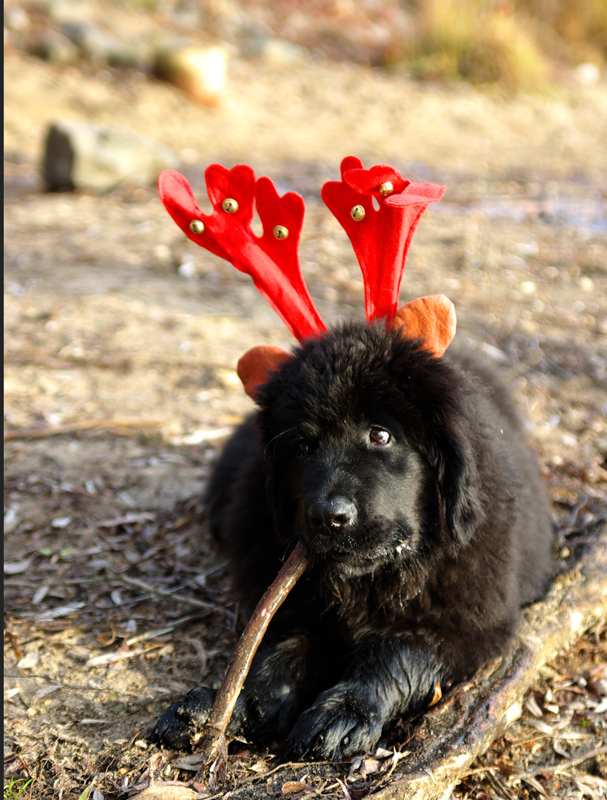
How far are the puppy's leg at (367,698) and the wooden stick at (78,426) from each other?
240 cm

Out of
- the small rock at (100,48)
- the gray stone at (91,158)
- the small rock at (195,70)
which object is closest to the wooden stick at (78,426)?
the gray stone at (91,158)

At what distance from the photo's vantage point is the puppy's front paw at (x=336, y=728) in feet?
7.95

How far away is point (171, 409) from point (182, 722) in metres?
2.61

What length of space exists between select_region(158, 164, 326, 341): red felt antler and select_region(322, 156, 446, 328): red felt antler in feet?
0.55

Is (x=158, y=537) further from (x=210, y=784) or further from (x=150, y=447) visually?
(x=210, y=784)

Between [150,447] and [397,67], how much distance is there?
14237mm

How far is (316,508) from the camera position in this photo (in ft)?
7.58

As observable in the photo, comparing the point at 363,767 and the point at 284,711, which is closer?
the point at 363,767

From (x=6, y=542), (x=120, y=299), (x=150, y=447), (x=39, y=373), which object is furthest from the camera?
(x=120, y=299)

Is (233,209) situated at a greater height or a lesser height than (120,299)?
greater

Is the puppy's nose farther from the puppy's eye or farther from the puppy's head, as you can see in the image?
the puppy's eye

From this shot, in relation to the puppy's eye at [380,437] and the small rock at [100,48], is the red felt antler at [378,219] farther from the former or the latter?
the small rock at [100,48]

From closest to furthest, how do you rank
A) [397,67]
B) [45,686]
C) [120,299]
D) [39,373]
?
[45,686], [39,373], [120,299], [397,67]

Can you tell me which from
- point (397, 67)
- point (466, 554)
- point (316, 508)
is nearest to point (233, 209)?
point (316, 508)
